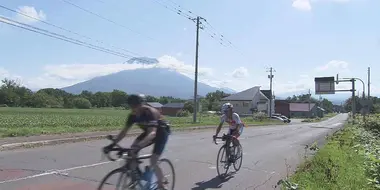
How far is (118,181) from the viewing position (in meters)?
5.52

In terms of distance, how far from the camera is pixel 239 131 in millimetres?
9930

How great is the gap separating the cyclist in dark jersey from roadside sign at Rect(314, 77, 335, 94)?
43992mm

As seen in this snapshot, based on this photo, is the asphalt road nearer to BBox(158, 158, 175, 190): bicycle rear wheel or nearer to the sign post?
BBox(158, 158, 175, 190): bicycle rear wheel

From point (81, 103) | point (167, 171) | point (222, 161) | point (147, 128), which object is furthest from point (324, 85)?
point (81, 103)

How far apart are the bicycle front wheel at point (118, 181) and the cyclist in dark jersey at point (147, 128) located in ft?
1.22

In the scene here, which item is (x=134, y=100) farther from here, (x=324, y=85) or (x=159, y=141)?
(x=324, y=85)

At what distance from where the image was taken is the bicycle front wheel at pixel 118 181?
5391mm

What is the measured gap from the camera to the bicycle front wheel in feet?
17.7

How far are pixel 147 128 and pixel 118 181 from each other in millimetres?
875

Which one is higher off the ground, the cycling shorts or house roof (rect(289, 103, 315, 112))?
house roof (rect(289, 103, 315, 112))

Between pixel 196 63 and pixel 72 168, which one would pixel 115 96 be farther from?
pixel 72 168

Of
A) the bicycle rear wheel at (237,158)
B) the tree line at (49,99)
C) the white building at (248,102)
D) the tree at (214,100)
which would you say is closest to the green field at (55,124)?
the bicycle rear wheel at (237,158)

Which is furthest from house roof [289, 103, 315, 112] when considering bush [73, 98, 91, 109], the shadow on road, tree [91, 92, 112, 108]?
the shadow on road

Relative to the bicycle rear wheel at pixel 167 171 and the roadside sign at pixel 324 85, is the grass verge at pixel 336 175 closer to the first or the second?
the bicycle rear wheel at pixel 167 171
